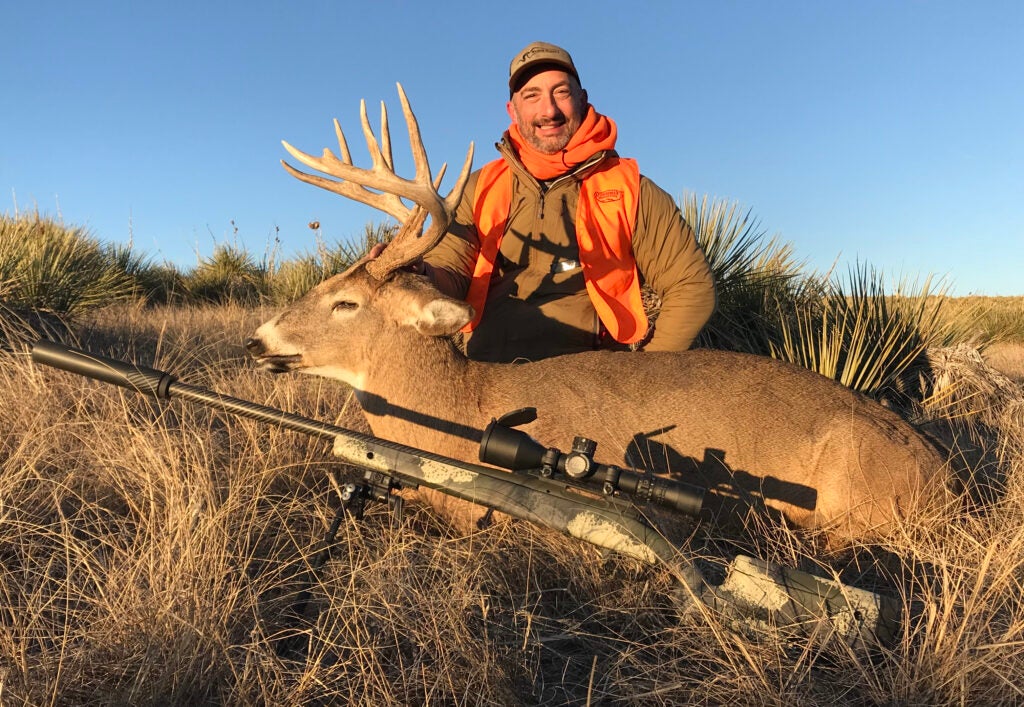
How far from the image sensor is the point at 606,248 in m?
5.01

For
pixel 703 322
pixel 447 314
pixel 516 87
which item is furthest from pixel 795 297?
pixel 447 314

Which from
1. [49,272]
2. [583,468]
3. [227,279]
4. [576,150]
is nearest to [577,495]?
[583,468]

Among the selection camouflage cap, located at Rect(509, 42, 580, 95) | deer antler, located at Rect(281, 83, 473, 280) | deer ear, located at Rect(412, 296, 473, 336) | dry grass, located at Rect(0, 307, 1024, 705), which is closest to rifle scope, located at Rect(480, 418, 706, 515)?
dry grass, located at Rect(0, 307, 1024, 705)

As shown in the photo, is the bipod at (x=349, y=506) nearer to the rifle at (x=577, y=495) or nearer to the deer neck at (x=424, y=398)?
the rifle at (x=577, y=495)

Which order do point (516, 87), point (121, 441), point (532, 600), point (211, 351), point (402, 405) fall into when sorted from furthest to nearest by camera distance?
point (211, 351)
point (516, 87)
point (121, 441)
point (402, 405)
point (532, 600)

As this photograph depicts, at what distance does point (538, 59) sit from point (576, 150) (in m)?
0.70

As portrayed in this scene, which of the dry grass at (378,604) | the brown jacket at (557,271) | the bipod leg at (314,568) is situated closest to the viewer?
the dry grass at (378,604)

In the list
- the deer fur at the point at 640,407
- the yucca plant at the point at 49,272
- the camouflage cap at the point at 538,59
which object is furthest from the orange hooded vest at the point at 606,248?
Result: the yucca plant at the point at 49,272

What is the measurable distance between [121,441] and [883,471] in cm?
389

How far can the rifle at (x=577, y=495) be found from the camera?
249 cm

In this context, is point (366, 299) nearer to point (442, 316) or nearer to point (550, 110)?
point (442, 316)

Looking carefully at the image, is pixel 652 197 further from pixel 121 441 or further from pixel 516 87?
pixel 121 441

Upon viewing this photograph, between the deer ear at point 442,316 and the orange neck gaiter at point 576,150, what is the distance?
184 cm

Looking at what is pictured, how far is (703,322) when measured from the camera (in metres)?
4.93
